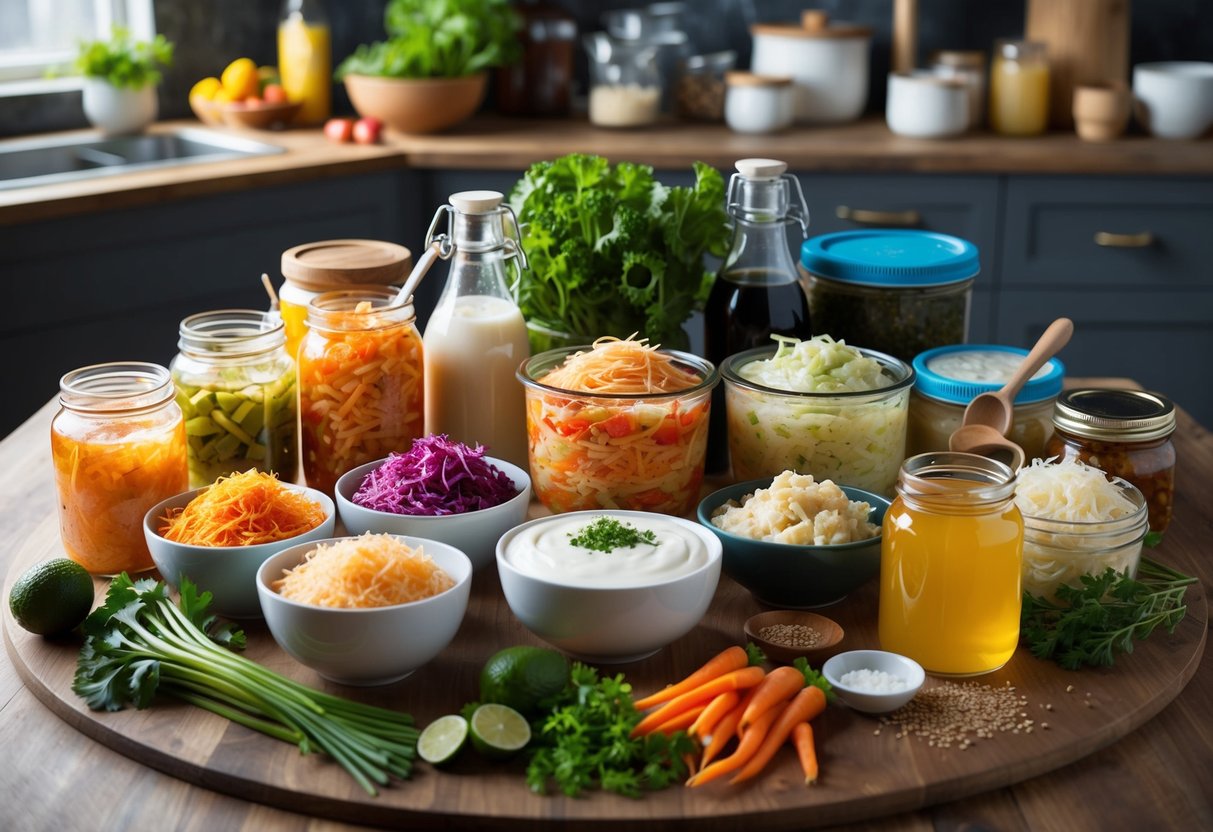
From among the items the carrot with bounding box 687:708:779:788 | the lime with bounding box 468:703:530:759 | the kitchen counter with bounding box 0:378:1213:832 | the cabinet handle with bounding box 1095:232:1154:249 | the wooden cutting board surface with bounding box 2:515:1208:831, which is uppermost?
the cabinet handle with bounding box 1095:232:1154:249

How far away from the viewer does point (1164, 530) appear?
1.78m

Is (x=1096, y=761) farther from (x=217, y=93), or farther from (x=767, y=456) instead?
(x=217, y=93)

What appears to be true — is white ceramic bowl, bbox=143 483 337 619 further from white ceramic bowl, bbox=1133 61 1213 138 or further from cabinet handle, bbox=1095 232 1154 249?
white ceramic bowl, bbox=1133 61 1213 138

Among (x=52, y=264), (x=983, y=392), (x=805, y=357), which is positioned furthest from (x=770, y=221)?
(x=52, y=264)

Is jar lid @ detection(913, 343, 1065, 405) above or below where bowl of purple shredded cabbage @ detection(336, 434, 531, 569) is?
above

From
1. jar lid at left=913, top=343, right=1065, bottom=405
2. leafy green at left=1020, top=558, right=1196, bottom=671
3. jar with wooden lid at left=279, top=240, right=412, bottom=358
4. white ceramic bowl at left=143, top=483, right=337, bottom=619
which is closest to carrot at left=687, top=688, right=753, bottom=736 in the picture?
leafy green at left=1020, top=558, right=1196, bottom=671

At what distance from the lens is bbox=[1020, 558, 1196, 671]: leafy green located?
143 centimetres

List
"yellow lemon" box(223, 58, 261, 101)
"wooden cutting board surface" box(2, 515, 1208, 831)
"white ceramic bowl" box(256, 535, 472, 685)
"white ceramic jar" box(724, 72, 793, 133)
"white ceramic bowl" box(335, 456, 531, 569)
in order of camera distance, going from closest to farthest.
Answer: "wooden cutting board surface" box(2, 515, 1208, 831), "white ceramic bowl" box(256, 535, 472, 685), "white ceramic bowl" box(335, 456, 531, 569), "white ceramic jar" box(724, 72, 793, 133), "yellow lemon" box(223, 58, 261, 101)

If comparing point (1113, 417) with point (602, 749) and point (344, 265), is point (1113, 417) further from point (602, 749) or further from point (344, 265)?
point (344, 265)

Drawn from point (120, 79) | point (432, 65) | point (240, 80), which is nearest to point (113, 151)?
point (120, 79)

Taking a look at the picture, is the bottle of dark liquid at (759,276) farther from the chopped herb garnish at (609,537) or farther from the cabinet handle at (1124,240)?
the cabinet handle at (1124,240)

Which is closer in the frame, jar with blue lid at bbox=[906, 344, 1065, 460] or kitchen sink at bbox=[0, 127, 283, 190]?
jar with blue lid at bbox=[906, 344, 1065, 460]

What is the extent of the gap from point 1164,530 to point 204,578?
123 cm

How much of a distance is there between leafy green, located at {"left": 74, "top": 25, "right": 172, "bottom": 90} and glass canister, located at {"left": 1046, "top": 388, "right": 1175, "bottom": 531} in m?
3.11
